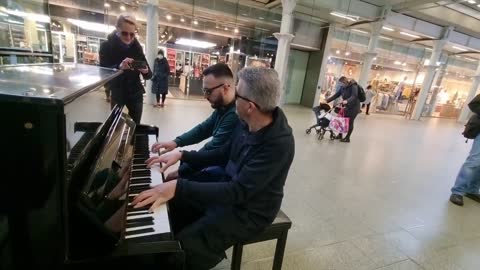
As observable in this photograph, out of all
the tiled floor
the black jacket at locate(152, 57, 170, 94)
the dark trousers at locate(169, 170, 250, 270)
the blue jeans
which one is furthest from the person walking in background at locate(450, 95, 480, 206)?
the black jacket at locate(152, 57, 170, 94)

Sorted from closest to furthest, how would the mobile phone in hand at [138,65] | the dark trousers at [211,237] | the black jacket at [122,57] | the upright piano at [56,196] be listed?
A: the upright piano at [56,196] → the dark trousers at [211,237] → the mobile phone in hand at [138,65] → the black jacket at [122,57]

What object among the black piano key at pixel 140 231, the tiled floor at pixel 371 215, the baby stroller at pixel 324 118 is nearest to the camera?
the black piano key at pixel 140 231

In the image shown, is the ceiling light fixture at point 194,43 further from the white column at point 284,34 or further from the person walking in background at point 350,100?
the person walking in background at point 350,100

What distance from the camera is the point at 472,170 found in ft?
10.1

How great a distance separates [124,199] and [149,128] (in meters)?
1.20

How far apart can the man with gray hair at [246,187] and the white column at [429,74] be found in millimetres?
13839

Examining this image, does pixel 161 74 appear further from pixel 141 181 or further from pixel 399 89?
pixel 399 89

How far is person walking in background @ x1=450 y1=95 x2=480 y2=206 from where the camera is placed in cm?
296

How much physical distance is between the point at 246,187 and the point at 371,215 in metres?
2.14

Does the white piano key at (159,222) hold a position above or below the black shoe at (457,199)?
above

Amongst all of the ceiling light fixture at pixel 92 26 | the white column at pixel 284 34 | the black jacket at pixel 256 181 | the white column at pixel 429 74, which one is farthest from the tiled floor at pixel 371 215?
the white column at pixel 429 74

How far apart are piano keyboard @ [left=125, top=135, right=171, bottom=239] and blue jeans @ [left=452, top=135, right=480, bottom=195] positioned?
11.8ft

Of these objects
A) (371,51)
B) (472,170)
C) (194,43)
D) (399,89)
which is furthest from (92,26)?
(399,89)

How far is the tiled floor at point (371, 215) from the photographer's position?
1.97 m
